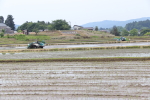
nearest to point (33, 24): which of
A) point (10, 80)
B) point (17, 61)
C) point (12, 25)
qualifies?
point (12, 25)

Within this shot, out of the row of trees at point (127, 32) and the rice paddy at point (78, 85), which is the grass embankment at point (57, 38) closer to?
→ the rice paddy at point (78, 85)

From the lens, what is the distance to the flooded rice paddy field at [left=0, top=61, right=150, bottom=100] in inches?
230

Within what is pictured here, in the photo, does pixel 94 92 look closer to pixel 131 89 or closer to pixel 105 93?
pixel 105 93

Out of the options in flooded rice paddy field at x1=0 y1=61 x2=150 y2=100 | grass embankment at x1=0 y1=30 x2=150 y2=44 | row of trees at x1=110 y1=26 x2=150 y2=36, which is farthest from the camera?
row of trees at x1=110 y1=26 x2=150 y2=36

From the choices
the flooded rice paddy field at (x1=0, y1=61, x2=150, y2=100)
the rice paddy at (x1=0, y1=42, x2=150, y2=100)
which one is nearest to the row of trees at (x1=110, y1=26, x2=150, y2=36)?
the rice paddy at (x1=0, y1=42, x2=150, y2=100)

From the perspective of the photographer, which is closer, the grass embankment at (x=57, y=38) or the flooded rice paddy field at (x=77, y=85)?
the flooded rice paddy field at (x=77, y=85)

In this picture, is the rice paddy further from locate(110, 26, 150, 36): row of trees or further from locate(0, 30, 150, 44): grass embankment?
locate(110, 26, 150, 36): row of trees

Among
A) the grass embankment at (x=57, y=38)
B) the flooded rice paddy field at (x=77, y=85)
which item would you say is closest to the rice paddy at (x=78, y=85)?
the flooded rice paddy field at (x=77, y=85)

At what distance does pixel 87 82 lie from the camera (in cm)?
709

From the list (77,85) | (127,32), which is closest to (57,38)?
(77,85)

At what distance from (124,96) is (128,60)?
610cm

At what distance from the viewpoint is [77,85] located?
6.78 meters

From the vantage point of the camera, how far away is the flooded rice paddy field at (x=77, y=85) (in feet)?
Result: 19.2

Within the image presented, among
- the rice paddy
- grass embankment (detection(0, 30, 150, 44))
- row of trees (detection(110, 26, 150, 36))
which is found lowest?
the rice paddy
